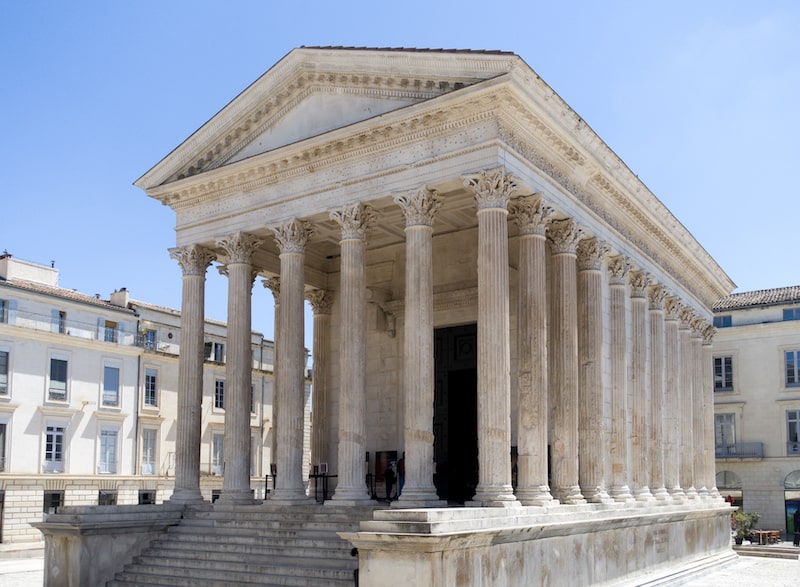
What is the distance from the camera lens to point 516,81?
17812 millimetres

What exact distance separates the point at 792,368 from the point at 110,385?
31.5m

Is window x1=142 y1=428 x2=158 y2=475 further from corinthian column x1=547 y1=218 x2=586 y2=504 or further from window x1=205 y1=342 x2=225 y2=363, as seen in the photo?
corinthian column x1=547 y1=218 x2=586 y2=504

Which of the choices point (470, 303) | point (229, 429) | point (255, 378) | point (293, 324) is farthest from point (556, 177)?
point (255, 378)

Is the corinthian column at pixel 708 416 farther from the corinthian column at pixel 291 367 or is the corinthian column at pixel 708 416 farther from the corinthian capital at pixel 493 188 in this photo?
the corinthian capital at pixel 493 188

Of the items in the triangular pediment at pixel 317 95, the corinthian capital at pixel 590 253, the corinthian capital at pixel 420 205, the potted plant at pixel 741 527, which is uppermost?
the triangular pediment at pixel 317 95

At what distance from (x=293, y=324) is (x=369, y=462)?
6100 mm

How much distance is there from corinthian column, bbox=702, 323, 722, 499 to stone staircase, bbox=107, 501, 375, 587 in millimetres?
15932

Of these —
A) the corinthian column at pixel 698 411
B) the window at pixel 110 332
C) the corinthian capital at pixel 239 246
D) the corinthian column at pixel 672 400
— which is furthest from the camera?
the window at pixel 110 332

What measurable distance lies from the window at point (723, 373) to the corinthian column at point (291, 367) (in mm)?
30609

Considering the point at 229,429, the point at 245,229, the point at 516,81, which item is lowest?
the point at 229,429

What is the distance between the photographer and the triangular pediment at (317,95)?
1873 cm

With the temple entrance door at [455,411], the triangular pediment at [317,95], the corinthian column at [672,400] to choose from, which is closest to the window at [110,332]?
the triangular pediment at [317,95]

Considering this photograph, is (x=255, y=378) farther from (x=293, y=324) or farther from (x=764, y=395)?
(x=293, y=324)

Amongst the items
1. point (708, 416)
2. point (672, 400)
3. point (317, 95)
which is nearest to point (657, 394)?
point (672, 400)
